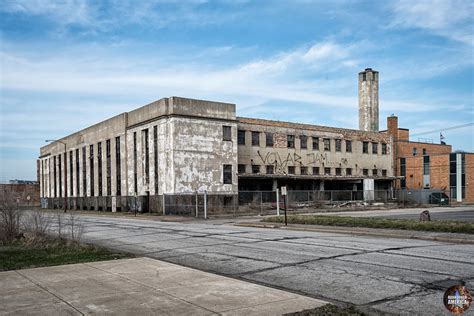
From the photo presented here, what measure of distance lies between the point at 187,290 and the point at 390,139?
65.6 meters

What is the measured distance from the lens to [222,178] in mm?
48219

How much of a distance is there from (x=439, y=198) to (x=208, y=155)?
105ft

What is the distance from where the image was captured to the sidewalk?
7.16 metres

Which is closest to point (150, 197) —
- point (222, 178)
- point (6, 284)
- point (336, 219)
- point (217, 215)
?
point (222, 178)

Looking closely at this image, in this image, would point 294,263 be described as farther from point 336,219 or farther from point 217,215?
point 217,215

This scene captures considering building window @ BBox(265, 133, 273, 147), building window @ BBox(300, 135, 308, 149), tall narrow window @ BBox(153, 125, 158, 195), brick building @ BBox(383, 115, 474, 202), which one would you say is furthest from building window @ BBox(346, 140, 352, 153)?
tall narrow window @ BBox(153, 125, 158, 195)

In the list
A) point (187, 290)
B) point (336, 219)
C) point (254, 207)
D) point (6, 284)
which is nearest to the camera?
point (187, 290)

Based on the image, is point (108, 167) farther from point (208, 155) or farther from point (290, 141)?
point (290, 141)

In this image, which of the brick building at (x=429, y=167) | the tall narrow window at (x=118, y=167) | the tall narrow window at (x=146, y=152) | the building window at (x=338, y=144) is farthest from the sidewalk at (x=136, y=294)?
the brick building at (x=429, y=167)

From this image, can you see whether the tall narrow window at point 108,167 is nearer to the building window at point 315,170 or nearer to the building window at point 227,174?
the building window at point 227,174

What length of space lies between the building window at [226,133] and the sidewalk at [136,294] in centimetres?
3815

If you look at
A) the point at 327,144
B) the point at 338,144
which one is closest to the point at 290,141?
the point at 327,144

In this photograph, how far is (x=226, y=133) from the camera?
49.1 m

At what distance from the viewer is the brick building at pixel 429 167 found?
63.7 meters
